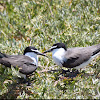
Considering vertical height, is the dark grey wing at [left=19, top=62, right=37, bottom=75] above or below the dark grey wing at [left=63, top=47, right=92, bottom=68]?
below

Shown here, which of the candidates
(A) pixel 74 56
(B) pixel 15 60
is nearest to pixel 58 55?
(A) pixel 74 56

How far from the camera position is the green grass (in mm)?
4875

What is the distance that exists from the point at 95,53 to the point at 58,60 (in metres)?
0.84

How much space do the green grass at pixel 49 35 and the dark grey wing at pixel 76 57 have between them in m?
0.30

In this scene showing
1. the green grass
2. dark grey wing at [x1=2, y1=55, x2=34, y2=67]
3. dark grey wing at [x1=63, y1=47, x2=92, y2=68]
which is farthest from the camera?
dark grey wing at [x1=63, y1=47, x2=92, y2=68]

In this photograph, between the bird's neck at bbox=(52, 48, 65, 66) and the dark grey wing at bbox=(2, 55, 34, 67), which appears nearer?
the dark grey wing at bbox=(2, 55, 34, 67)

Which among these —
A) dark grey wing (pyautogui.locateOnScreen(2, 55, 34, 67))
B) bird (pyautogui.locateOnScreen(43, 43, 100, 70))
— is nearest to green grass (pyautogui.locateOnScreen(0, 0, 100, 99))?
dark grey wing (pyautogui.locateOnScreen(2, 55, 34, 67))

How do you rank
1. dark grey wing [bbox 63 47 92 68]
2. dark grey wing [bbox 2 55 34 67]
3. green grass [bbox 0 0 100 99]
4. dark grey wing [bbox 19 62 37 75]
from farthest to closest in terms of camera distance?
dark grey wing [bbox 63 47 92 68]
dark grey wing [bbox 19 62 37 75]
dark grey wing [bbox 2 55 34 67]
green grass [bbox 0 0 100 99]

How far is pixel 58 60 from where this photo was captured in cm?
546

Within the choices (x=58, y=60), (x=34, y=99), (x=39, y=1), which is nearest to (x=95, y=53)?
(x=58, y=60)

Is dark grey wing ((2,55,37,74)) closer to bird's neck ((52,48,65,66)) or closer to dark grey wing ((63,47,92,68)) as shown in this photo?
bird's neck ((52,48,65,66))

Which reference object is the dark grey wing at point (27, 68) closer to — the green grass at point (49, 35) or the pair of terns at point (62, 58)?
the pair of terns at point (62, 58)

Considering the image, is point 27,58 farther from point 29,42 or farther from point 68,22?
point 68,22

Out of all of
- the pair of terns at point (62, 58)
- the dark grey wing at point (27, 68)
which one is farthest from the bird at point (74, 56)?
the dark grey wing at point (27, 68)
